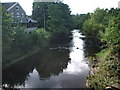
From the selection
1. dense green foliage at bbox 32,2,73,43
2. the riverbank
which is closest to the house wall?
dense green foliage at bbox 32,2,73,43

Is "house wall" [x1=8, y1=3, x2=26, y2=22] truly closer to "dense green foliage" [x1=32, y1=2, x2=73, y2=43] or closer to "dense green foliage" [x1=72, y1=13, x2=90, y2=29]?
"dense green foliage" [x1=32, y1=2, x2=73, y2=43]

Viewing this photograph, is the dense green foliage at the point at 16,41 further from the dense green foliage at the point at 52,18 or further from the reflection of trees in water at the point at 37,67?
the dense green foliage at the point at 52,18

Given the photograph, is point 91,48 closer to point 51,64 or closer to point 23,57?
point 51,64

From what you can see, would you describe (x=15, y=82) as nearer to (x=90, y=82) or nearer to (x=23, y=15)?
(x=90, y=82)

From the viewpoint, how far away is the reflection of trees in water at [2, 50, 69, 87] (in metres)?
19.7

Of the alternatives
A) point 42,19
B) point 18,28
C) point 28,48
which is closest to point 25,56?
point 28,48

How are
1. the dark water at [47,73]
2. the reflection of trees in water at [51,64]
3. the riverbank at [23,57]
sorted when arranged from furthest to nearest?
1. the riverbank at [23,57]
2. the reflection of trees in water at [51,64]
3. the dark water at [47,73]

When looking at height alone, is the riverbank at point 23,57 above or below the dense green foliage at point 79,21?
below

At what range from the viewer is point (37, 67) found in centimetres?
2372

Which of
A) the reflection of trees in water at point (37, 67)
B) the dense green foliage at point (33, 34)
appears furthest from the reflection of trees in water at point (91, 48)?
the dense green foliage at point (33, 34)

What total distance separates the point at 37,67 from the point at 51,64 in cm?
205

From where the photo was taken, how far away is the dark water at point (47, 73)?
1805 centimetres

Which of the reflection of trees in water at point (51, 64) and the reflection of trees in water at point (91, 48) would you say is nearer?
the reflection of trees in water at point (51, 64)

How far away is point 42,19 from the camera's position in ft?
158
